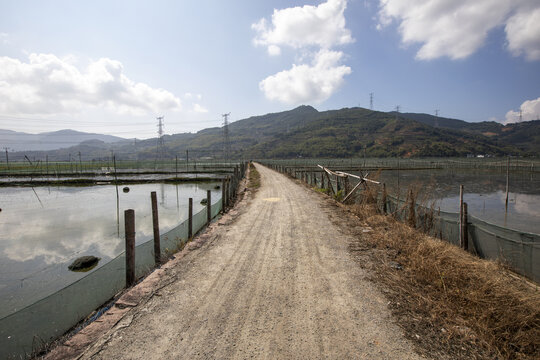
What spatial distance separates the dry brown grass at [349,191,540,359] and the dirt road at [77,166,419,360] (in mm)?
356

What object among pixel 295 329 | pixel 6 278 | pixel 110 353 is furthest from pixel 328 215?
pixel 6 278

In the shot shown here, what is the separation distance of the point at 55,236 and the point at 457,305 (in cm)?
1308

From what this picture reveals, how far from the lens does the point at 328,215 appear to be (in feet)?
31.2

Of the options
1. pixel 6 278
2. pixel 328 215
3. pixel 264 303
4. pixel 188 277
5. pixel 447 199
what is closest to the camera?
pixel 264 303

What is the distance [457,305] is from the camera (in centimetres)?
346

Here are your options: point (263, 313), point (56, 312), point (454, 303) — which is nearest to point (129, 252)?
point (56, 312)

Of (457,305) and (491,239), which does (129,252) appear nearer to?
(457,305)

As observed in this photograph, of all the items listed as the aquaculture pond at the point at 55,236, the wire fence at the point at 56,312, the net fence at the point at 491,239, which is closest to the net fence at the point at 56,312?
the wire fence at the point at 56,312

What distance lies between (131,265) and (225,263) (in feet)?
6.13

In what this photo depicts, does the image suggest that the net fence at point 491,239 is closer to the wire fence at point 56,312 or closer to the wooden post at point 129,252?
the wooden post at point 129,252

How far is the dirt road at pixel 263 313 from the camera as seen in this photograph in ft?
9.16

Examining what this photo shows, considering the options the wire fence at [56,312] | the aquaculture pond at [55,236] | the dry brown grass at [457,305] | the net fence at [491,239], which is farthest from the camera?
the aquaculture pond at [55,236]

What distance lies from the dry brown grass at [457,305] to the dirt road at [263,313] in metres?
0.36

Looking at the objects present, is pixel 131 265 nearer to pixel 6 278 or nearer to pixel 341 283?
pixel 341 283
